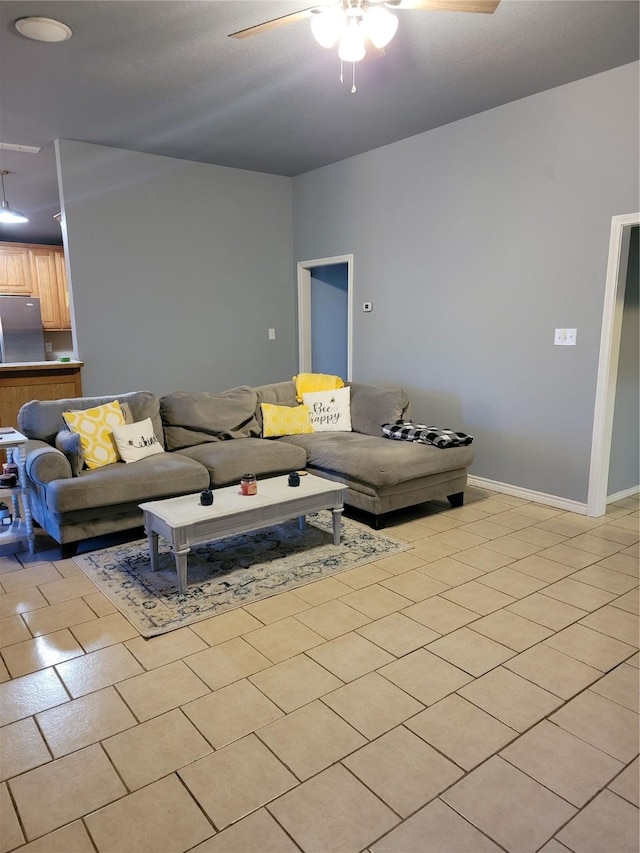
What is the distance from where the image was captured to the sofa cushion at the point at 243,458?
12.1 ft

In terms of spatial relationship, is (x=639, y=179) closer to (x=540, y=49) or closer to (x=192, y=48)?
(x=540, y=49)

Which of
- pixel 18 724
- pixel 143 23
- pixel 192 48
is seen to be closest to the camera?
pixel 18 724

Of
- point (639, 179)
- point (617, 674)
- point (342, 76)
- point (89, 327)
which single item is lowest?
point (617, 674)

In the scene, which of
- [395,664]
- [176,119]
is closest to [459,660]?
[395,664]

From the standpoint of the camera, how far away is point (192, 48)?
3.05 meters

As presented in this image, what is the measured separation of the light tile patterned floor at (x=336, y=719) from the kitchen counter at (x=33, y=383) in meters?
1.96

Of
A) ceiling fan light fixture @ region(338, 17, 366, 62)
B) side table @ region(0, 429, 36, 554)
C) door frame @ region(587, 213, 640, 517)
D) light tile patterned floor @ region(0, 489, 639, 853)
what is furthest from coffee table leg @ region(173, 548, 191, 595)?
door frame @ region(587, 213, 640, 517)

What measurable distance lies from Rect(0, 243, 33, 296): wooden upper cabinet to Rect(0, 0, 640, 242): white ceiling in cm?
331

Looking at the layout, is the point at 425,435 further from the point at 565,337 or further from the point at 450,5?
the point at 450,5

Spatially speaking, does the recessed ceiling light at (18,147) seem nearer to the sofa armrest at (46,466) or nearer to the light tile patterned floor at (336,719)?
the sofa armrest at (46,466)

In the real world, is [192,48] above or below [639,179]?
above

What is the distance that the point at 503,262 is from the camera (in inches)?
163

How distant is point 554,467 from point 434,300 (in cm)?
166

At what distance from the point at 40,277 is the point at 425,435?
6.54 metres
